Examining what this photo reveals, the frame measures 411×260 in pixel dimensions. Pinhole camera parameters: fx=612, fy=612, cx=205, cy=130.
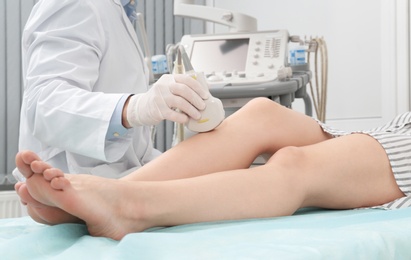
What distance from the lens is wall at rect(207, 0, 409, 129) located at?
290cm

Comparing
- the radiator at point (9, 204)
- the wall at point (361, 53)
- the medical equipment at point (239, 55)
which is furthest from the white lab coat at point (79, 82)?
the wall at point (361, 53)

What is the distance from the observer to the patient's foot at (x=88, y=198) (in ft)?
3.06

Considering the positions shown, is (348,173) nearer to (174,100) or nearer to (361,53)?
(174,100)

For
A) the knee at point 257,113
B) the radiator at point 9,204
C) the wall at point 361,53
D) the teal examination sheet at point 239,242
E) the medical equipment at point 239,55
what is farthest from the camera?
the radiator at point 9,204

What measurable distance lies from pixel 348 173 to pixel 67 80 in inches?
30.3

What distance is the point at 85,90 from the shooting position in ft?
5.21

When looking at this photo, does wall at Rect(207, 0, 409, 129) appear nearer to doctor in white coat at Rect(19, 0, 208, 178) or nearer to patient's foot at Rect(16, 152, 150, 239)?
doctor in white coat at Rect(19, 0, 208, 178)

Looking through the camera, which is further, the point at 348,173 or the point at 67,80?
the point at 67,80

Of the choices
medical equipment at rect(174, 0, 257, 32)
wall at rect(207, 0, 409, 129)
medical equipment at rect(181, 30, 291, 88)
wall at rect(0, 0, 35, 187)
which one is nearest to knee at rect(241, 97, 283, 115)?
Answer: medical equipment at rect(181, 30, 291, 88)

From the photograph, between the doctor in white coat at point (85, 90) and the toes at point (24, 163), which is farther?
the doctor in white coat at point (85, 90)

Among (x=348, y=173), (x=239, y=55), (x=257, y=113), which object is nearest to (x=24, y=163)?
(x=257, y=113)

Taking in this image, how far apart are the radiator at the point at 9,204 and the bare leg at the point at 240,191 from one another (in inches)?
84.4

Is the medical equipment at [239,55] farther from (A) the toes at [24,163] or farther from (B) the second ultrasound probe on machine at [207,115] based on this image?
(A) the toes at [24,163]

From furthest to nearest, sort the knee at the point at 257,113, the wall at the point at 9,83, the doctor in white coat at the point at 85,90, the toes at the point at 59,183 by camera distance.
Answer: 1. the wall at the point at 9,83
2. the doctor in white coat at the point at 85,90
3. the knee at the point at 257,113
4. the toes at the point at 59,183
